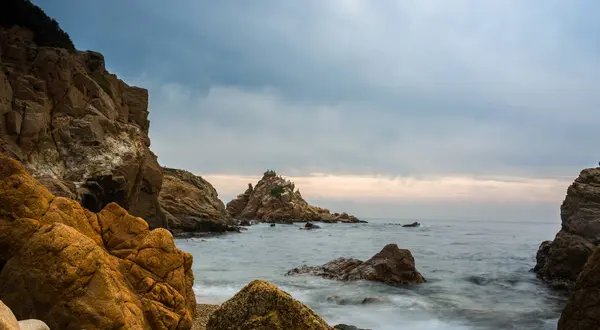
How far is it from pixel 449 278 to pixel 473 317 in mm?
8520

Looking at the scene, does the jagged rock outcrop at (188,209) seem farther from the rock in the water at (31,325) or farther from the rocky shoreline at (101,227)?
the rock in the water at (31,325)

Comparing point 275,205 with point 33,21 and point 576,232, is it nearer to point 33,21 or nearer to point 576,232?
point 33,21

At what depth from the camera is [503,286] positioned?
21.1m

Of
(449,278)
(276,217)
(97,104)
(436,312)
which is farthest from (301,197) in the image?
(436,312)

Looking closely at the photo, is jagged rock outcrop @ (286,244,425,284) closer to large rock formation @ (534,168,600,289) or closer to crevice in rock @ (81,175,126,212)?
large rock formation @ (534,168,600,289)

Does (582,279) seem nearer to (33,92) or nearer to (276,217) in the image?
(33,92)

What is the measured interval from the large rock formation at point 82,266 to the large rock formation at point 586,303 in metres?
7.84

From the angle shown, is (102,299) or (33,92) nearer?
(102,299)

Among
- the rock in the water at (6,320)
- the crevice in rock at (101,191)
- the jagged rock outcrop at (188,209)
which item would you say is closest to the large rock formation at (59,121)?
the crevice in rock at (101,191)

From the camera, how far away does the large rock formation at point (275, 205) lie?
10188cm

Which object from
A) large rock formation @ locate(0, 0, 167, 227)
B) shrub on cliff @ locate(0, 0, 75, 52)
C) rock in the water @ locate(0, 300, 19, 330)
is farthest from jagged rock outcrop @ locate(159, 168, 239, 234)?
rock in the water @ locate(0, 300, 19, 330)

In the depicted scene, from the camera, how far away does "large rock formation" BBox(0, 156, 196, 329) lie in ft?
21.3

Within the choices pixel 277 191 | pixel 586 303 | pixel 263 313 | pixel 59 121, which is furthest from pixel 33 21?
pixel 277 191

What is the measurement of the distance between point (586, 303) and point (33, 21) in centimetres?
3652
